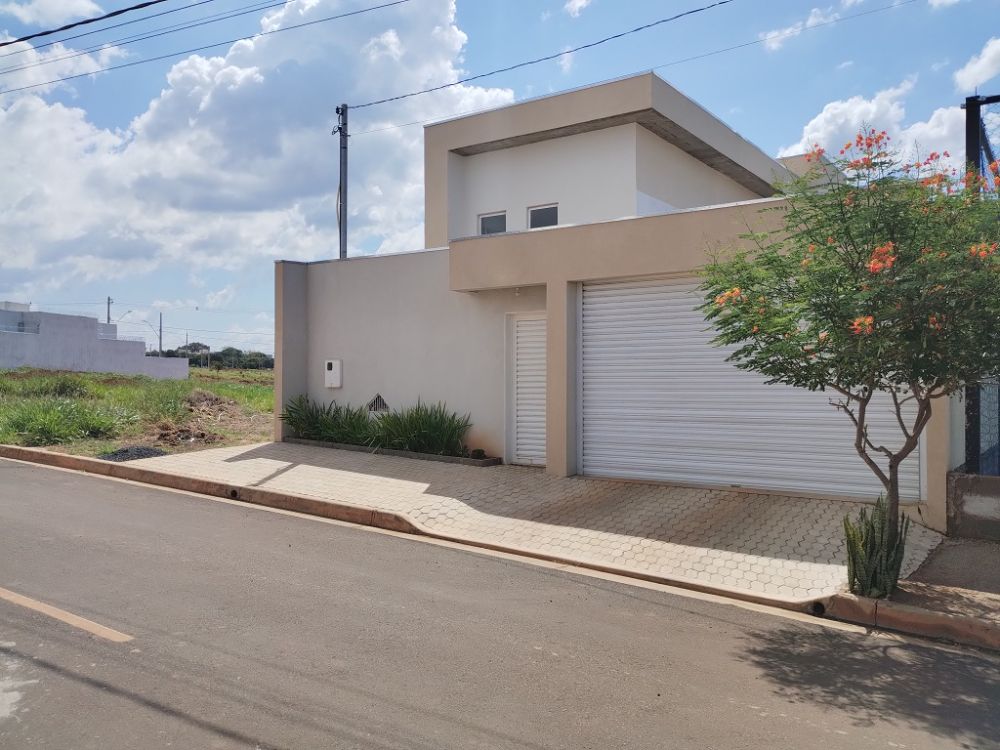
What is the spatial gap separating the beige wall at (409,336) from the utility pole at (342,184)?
3604 mm

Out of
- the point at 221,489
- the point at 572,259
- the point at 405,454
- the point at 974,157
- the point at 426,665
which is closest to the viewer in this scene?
the point at 426,665

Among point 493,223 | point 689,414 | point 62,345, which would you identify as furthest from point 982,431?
point 62,345

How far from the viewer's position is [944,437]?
28.4 ft

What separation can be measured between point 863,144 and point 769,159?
15.4m

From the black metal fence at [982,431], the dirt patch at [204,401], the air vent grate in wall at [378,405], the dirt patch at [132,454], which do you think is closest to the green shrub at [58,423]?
the dirt patch at [132,454]

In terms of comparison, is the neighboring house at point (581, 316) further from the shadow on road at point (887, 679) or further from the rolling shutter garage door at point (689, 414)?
the shadow on road at point (887, 679)

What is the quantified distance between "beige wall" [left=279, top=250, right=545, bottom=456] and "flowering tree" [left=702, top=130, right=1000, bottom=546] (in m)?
6.28

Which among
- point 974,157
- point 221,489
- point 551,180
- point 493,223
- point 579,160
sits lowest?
point 221,489

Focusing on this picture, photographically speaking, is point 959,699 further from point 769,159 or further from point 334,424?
point 769,159

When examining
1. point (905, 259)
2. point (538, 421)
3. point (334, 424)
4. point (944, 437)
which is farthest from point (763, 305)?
point (334, 424)

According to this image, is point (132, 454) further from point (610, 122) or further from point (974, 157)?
point (974, 157)

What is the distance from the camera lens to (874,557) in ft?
21.5

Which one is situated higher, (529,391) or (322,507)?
(529,391)

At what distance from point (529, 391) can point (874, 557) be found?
22.6 feet
